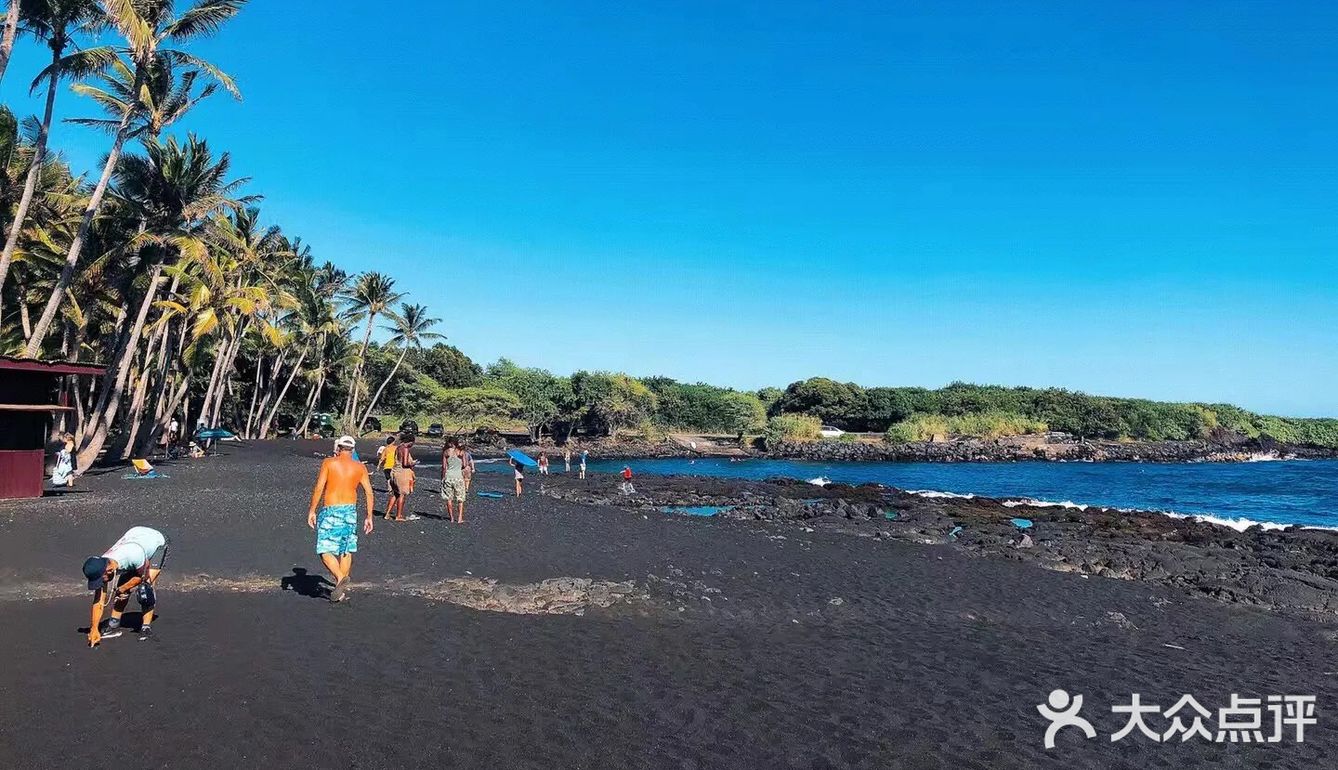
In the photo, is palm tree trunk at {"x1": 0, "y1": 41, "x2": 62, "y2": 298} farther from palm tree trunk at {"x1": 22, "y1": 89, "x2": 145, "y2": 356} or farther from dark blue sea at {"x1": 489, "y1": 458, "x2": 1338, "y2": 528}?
dark blue sea at {"x1": 489, "y1": 458, "x2": 1338, "y2": 528}

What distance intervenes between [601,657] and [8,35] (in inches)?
743

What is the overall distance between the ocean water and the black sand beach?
20843 mm

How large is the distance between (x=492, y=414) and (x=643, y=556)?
51243mm

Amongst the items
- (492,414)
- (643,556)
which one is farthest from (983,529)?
(492,414)

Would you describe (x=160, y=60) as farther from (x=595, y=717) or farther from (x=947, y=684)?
(x=947, y=684)

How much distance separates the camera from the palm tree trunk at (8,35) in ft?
51.4

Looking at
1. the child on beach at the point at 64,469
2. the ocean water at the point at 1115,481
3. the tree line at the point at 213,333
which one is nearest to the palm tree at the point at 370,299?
the tree line at the point at 213,333

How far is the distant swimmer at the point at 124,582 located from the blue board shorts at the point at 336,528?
5.50 ft

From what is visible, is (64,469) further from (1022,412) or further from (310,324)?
(1022,412)

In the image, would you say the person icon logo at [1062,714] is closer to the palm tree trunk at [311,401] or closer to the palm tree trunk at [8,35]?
the palm tree trunk at [8,35]

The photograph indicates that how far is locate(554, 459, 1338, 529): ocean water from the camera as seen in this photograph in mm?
32906

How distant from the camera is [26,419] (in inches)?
626

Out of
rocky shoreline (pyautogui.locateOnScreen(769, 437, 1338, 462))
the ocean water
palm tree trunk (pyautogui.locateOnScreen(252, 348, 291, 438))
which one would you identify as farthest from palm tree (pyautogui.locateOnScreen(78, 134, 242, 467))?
rocky shoreline (pyautogui.locateOnScreen(769, 437, 1338, 462))

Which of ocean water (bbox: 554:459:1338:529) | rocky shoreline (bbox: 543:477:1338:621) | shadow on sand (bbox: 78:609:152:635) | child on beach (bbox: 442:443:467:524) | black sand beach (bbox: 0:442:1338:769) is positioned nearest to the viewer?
black sand beach (bbox: 0:442:1338:769)
